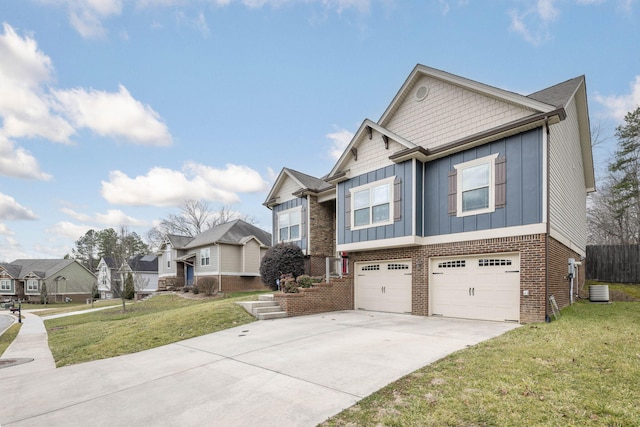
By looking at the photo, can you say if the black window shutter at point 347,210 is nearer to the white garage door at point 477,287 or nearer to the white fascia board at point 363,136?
the white fascia board at point 363,136

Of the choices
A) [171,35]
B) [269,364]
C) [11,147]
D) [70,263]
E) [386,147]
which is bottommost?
[70,263]

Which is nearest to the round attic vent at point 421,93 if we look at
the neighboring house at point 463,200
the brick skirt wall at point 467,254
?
the neighboring house at point 463,200

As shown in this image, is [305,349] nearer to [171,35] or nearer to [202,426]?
[202,426]

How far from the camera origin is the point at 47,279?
4638 centimetres

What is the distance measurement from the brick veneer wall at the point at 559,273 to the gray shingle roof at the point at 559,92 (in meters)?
4.21

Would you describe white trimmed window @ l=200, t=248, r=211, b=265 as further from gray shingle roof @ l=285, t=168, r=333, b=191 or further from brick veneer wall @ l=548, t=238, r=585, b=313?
brick veneer wall @ l=548, t=238, r=585, b=313

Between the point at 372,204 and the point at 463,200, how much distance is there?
3.21 metres

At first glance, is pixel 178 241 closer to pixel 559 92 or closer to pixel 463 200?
pixel 463 200

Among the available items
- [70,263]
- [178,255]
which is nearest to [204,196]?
[178,255]

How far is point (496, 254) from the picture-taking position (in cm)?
944

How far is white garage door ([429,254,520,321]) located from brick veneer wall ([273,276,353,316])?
3401mm

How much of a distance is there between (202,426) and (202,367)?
8.03 feet

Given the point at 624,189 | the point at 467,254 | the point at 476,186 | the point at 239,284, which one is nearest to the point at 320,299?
the point at 467,254

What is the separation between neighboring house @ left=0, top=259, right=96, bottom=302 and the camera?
4725 centimetres
